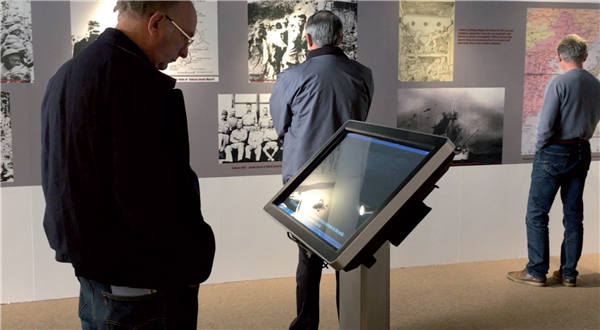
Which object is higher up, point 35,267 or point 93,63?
point 93,63

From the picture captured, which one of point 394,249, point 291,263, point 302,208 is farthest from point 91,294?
point 394,249

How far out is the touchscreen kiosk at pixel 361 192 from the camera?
1.41 meters

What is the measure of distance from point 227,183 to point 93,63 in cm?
294

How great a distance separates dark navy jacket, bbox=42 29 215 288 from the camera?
150 centimetres

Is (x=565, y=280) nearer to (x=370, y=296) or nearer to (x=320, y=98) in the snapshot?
(x=320, y=98)

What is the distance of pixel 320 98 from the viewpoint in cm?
322

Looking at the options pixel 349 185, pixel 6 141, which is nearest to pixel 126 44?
pixel 349 185

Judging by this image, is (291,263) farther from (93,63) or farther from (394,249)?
(93,63)

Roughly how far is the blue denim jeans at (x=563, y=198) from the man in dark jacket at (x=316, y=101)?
68.2 inches

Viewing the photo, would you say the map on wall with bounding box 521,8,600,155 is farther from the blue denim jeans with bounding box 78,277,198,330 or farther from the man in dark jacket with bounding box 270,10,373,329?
the blue denim jeans with bounding box 78,277,198,330

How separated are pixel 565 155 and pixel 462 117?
870mm

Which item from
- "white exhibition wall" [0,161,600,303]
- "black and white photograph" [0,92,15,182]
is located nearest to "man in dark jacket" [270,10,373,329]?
"white exhibition wall" [0,161,600,303]

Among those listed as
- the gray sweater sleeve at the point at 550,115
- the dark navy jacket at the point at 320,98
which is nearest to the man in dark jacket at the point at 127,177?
the dark navy jacket at the point at 320,98

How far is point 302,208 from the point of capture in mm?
1735
